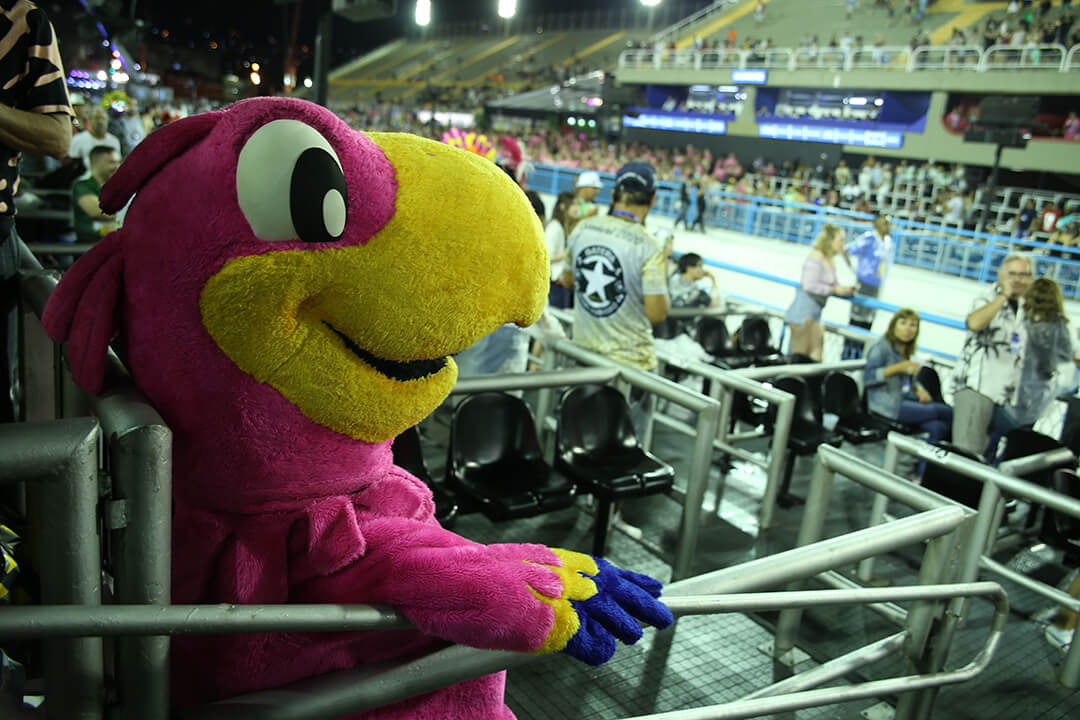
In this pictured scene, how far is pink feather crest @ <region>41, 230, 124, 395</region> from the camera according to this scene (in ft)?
4.03

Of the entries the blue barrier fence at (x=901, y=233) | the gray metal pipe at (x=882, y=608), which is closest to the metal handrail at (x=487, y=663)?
the gray metal pipe at (x=882, y=608)

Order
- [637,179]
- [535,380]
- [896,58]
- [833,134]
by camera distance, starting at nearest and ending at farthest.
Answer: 1. [535,380]
2. [637,179]
3. [896,58]
4. [833,134]

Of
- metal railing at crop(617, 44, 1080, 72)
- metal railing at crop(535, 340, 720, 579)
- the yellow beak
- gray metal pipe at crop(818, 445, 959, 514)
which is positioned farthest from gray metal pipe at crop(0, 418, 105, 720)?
metal railing at crop(617, 44, 1080, 72)

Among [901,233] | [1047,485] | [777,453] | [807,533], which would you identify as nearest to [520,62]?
[901,233]

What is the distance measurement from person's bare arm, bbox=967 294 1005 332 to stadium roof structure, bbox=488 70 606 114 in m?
24.3

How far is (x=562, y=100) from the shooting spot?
2962cm

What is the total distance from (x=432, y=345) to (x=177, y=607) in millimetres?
526

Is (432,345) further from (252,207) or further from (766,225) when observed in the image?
(766,225)

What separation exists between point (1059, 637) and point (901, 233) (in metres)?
12.5

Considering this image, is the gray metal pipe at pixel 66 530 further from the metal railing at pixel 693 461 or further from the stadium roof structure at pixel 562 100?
the stadium roof structure at pixel 562 100

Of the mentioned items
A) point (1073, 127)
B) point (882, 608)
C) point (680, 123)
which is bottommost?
point (882, 608)

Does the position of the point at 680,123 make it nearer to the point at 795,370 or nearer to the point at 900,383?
the point at 900,383

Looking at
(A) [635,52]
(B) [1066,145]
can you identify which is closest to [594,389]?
(B) [1066,145]

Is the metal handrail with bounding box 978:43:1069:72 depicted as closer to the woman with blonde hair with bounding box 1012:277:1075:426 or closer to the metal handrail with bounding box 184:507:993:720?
the woman with blonde hair with bounding box 1012:277:1075:426
